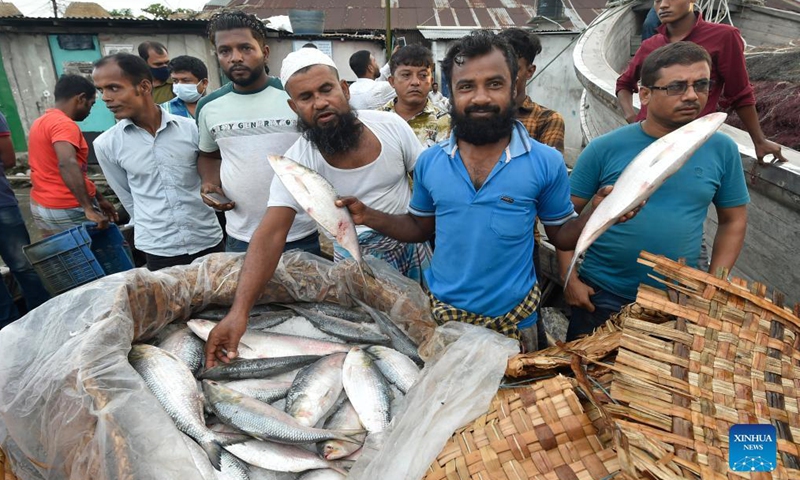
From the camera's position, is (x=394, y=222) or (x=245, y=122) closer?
(x=394, y=222)

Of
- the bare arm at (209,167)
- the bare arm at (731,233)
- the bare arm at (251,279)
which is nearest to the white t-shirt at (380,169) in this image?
the bare arm at (251,279)

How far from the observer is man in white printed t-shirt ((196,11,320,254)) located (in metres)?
2.73

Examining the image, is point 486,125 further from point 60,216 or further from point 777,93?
point 777,93

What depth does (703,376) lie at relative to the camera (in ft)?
3.90

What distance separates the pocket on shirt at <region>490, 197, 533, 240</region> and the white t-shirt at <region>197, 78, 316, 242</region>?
1.46 m

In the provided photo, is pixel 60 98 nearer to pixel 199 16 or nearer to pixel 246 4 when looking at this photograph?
pixel 199 16

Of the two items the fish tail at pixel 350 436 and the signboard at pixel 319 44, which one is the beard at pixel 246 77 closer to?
the fish tail at pixel 350 436

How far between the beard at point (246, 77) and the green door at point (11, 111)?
35.6ft

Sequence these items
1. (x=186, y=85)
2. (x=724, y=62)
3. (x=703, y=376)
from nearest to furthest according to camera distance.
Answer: (x=703, y=376) → (x=724, y=62) → (x=186, y=85)

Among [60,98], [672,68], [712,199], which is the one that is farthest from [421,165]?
[60,98]

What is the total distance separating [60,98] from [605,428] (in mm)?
4874

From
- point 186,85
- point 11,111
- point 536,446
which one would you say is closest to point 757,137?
point 536,446

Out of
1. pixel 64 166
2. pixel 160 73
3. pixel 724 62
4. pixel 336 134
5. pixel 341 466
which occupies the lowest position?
pixel 341 466

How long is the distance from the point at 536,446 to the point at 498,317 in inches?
30.1
